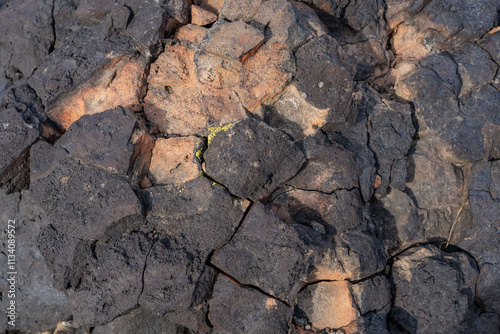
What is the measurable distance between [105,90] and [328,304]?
208cm

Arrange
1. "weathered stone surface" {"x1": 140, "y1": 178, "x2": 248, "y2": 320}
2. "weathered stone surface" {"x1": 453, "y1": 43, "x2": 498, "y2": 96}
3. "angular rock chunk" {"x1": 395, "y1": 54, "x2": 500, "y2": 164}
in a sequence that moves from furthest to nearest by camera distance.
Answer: "weathered stone surface" {"x1": 453, "y1": 43, "x2": 498, "y2": 96}, "angular rock chunk" {"x1": 395, "y1": 54, "x2": 500, "y2": 164}, "weathered stone surface" {"x1": 140, "y1": 178, "x2": 248, "y2": 320}

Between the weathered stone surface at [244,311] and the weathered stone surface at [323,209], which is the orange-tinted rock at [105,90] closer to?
the weathered stone surface at [323,209]

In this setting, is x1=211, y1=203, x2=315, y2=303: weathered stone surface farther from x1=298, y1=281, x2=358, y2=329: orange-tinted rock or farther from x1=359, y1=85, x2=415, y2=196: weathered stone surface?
x1=359, y1=85, x2=415, y2=196: weathered stone surface

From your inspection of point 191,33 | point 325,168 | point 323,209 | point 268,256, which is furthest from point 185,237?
point 191,33

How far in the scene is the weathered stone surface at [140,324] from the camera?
7.66 ft

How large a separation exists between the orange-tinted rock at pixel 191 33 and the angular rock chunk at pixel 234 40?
27 cm

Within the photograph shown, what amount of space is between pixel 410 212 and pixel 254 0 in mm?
1890

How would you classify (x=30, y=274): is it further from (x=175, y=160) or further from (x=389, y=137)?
(x=389, y=137)

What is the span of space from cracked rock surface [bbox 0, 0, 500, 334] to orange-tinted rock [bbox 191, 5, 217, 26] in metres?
0.01

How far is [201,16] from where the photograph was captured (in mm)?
2736

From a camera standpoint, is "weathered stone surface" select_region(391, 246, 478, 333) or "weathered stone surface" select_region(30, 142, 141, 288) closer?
"weathered stone surface" select_region(30, 142, 141, 288)

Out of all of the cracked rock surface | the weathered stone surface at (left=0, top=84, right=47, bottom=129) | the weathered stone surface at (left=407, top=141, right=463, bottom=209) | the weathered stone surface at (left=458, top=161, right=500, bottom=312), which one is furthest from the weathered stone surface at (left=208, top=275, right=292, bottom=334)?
the weathered stone surface at (left=0, top=84, right=47, bottom=129)

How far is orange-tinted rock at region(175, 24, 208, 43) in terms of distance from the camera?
8.82 ft

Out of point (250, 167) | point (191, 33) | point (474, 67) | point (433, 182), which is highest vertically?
point (191, 33)
